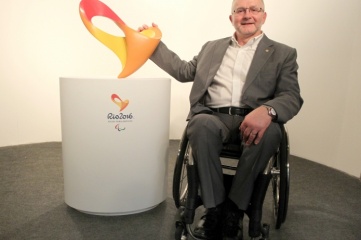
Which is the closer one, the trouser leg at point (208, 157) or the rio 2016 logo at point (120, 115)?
the trouser leg at point (208, 157)

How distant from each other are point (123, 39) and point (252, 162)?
3.01 feet

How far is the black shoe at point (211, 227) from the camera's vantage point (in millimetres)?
1426

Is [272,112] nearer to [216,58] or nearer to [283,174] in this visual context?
[283,174]

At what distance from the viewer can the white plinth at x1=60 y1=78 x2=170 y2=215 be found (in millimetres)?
1492

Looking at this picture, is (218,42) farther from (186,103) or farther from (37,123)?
(37,123)

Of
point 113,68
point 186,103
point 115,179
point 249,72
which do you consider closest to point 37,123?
point 113,68

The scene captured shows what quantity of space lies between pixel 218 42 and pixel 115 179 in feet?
2.95

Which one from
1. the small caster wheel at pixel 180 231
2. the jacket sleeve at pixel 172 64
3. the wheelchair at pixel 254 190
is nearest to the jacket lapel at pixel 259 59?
the wheelchair at pixel 254 190

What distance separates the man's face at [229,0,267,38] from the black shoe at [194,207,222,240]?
2.89 ft

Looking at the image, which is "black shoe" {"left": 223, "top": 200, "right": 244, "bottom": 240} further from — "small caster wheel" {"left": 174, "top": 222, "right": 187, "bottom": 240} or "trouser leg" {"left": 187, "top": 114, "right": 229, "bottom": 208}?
"small caster wheel" {"left": 174, "top": 222, "right": 187, "bottom": 240}

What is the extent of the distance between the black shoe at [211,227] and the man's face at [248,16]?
0.88m

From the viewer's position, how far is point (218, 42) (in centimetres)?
173

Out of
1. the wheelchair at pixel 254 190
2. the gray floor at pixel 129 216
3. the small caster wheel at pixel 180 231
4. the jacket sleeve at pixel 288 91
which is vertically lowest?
the gray floor at pixel 129 216

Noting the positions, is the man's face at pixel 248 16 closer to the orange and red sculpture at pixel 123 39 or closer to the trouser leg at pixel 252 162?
the orange and red sculpture at pixel 123 39
